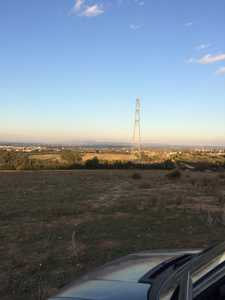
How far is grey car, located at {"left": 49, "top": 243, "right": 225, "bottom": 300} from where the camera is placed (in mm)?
1666

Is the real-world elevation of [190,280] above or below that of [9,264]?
above

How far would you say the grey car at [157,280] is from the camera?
5.47 ft

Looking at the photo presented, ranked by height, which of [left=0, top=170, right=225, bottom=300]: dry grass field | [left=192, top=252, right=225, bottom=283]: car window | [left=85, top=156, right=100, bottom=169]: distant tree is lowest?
[left=85, top=156, right=100, bottom=169]: distant tree

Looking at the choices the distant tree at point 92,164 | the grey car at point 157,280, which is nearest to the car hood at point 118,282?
the grey car at point 157,280

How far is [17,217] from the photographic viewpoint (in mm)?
10641

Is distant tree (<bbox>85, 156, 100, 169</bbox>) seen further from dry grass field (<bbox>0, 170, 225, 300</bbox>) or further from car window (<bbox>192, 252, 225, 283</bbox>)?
car window (<bbox>192, 252, 225, 283</bbox>)

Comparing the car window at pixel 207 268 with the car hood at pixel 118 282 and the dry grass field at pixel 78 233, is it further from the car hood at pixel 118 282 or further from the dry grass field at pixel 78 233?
the dry grass field at pixel 78 233

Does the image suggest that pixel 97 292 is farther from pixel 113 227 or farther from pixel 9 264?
pixel 113 227

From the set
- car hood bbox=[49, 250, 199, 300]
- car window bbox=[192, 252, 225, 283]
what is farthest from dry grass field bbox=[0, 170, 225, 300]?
car window bbox=[192, 252, 225, 283]

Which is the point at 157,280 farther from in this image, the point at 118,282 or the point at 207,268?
the point at 207,268

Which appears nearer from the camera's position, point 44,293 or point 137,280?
point 137,280

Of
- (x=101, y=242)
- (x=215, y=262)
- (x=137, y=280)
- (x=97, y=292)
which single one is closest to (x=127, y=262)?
(x=137, y=280)

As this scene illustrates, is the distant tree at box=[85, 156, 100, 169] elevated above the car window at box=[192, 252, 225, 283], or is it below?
below

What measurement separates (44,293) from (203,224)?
5908mm
